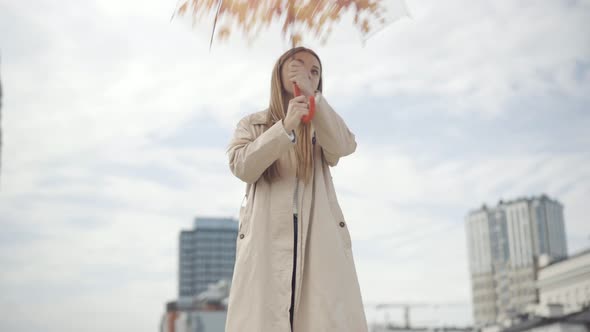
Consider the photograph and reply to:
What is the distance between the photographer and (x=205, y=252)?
191 metres

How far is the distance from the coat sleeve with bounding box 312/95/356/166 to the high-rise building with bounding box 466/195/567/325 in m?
161

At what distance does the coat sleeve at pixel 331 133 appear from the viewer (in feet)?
14.5

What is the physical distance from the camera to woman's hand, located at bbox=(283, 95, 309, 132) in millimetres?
4332

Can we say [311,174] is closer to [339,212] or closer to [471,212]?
[339,212]

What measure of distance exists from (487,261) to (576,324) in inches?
5351

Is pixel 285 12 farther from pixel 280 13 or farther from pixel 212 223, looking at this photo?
pixel 212 223

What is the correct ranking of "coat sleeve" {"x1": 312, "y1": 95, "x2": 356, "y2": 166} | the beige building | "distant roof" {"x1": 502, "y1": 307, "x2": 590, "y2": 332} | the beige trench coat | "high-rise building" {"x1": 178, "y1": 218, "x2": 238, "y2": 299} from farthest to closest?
"high-rise building" {"x1": 178, "y1": 218, "x2": 238, "y2": 299}
the beige building
"distant roof" {"x1": 502, "y1": 307, "x2": 590, "y2": 332}
"coat sleeve" {"x1": 312, "y1": 95, "x2": 356, "y2": 166}
the beige trench coat

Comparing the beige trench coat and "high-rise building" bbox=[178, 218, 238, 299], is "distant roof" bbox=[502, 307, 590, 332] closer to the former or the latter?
the beige trench coat

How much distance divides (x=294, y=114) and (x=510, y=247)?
17505 centimetres

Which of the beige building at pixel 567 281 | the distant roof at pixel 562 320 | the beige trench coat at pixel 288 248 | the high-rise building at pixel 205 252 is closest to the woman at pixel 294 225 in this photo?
the beige trench coat at pixel 288 248

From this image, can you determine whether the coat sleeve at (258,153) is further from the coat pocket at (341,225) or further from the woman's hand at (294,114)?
the coat pocket at (341,225)

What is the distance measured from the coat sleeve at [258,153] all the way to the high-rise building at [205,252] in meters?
186

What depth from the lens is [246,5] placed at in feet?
14.2

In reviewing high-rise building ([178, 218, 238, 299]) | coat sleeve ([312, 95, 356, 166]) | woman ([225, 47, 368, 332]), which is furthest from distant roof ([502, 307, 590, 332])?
high-rise building ([178, 218, 238, 299])
